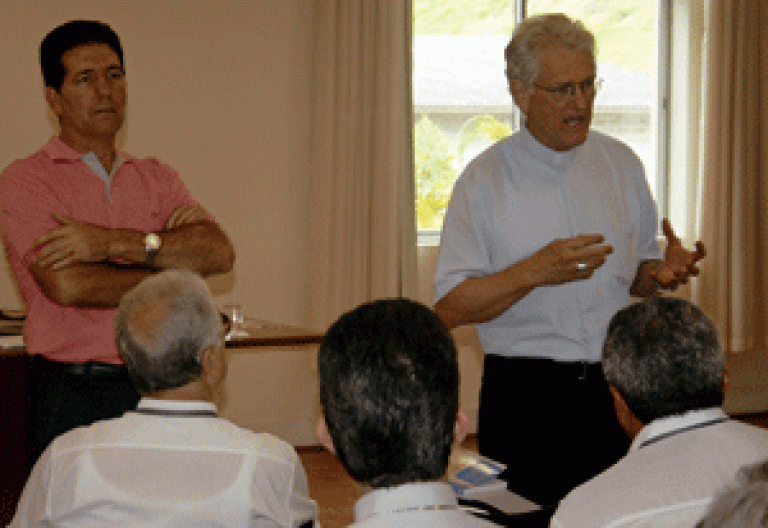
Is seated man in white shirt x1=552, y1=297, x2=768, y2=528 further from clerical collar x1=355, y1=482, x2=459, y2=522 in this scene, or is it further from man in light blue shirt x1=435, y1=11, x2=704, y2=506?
man in light blue shirt x1=435, y1=11, x2=704, y2=506

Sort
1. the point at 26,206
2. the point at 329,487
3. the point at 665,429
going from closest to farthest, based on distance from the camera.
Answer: the point at 665,429 → the point at 26,206 → the point at 329,487

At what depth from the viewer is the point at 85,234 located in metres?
2.36

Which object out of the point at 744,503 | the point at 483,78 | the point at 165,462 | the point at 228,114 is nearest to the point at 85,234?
the point at 165,462

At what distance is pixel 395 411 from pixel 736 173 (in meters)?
5.73

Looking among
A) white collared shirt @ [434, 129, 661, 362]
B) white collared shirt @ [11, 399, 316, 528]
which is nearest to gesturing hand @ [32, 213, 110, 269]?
white collared shirt @ [11, 399, 316, 528]

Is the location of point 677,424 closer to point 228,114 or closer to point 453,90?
point 228,114

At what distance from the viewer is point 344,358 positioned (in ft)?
4.00

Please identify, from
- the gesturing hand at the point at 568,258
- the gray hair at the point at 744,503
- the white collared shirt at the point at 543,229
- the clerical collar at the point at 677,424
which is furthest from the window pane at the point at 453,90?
the gray hair at the point at 744,503

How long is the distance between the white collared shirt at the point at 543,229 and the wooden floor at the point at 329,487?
6.41 feet

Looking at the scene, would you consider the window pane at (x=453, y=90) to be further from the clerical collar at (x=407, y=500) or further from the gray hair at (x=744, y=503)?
the gray hair at (x=744, y=503)

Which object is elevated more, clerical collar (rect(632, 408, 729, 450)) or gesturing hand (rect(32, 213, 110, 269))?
gesturing hand (rect(32, 213, 110, 269))

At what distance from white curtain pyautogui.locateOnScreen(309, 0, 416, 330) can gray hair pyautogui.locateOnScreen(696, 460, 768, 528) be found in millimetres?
4702

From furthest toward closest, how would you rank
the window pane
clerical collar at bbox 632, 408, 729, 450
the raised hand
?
the window pane → the raised hand → clerical collar at bbox 632, 408, 729, 450

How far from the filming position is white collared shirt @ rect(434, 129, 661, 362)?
7.66 ft
